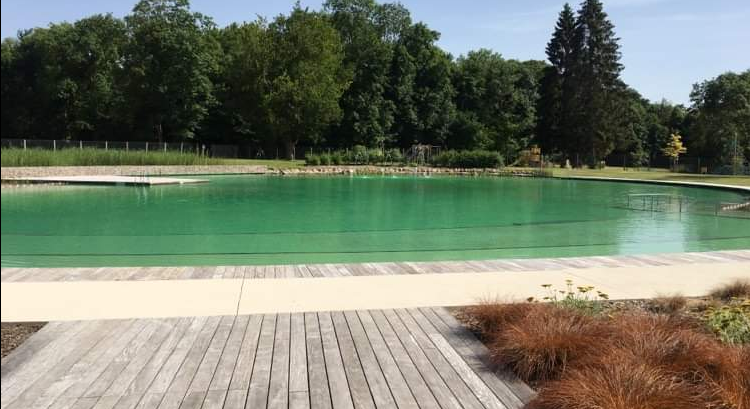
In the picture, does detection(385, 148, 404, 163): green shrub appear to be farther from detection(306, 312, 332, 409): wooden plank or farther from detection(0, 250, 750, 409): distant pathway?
detection(306, 312, 332, 409): wooden plank

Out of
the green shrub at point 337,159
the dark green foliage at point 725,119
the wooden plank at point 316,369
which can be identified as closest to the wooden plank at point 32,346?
the wooden plank at point 316,369

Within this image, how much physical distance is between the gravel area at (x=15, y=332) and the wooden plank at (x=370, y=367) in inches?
91.5

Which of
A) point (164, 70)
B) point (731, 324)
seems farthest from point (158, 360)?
point (164, 70)

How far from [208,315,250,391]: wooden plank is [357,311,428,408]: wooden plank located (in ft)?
3.05

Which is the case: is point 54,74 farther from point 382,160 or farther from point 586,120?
point 586,120

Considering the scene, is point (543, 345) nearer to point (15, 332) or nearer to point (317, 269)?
point (15, 332)

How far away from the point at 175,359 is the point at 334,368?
1.05 metres

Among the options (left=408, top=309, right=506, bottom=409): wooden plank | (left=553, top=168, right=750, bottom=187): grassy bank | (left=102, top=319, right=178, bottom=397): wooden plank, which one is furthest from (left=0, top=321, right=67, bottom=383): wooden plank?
(left=553, top=168, right=750, bottom=187): grassy bank

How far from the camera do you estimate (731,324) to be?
441cm

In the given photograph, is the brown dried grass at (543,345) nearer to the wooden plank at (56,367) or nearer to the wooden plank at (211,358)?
the wooden plank at (211,358)

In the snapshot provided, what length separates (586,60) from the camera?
160 ft

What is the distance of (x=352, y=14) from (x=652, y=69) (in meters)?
48.4

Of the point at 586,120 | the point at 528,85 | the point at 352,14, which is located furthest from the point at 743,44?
the point at 528,85

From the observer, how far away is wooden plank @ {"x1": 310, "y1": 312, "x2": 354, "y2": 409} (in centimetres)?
329
